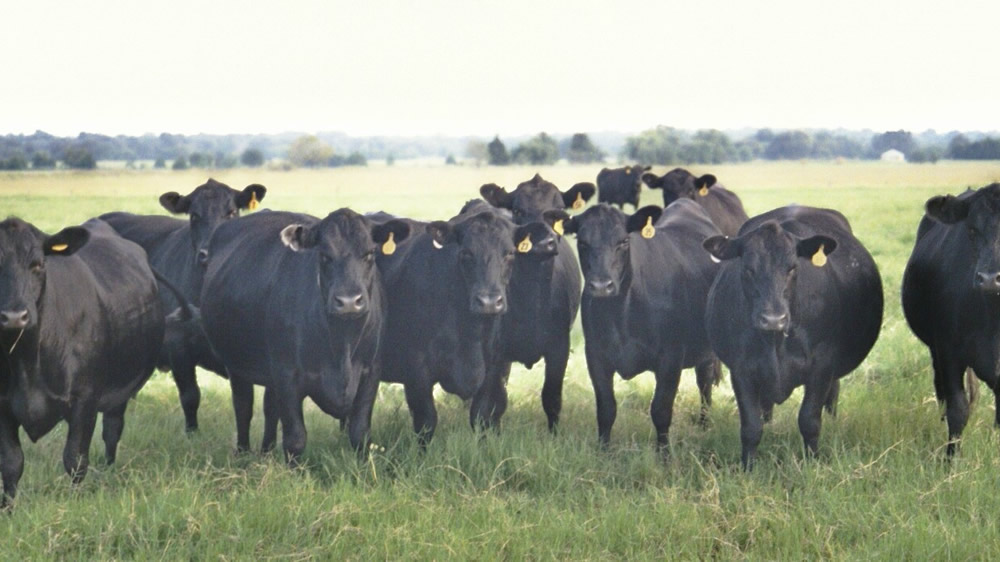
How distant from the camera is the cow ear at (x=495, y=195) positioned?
1128 centimetres

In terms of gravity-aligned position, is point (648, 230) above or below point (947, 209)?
below

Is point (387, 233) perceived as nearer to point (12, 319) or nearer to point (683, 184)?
point (12, 319)

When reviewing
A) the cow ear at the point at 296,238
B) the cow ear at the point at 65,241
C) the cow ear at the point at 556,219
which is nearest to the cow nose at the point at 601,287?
the cow ear at the point at 556,219

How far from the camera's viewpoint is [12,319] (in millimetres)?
6750

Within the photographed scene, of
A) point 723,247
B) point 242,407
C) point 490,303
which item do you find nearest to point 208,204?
point 242,407

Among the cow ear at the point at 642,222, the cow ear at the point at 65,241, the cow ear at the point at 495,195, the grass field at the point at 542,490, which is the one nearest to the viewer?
the grass field at the point at 542,490

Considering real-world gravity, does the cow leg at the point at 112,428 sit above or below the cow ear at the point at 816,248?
below

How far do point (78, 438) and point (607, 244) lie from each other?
3861 mm

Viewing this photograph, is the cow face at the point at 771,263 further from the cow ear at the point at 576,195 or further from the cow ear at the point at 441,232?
the cow ear at the point at 576,195

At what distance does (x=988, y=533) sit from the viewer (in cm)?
638

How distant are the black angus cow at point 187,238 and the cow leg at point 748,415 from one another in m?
4.47

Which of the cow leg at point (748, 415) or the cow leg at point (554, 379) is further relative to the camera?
the cow leg at point (554, 379)

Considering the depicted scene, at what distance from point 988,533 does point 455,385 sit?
3.81m

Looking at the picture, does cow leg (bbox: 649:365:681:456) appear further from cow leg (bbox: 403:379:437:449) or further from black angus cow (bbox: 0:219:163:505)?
black angus cow (bbox: 0:219:163:505)
